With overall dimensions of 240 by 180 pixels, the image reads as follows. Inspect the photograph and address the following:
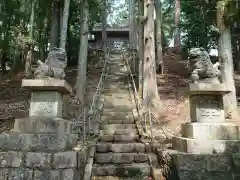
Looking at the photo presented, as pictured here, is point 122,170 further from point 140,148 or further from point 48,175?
point 48,175

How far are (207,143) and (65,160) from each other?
8.19 ft

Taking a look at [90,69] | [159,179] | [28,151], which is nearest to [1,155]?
[28,151]

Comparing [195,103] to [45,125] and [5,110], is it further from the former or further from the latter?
[5,110]

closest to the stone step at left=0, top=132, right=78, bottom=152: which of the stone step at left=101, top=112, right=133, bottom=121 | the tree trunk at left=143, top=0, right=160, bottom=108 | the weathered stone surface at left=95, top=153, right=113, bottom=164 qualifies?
the weathered stone surface at left=95, top=153, right=113, bottom=164

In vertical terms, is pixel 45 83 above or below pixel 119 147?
above

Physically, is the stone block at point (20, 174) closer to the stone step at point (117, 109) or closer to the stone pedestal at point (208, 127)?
the stone pedestal at point (208, 127)

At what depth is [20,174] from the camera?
186 inches

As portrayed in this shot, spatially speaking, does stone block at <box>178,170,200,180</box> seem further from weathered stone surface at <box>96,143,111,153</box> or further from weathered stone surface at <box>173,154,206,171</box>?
weathered stone surface at <box>96,143,111,153</box>

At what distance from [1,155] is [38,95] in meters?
1.22

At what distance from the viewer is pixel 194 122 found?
5.32 meters

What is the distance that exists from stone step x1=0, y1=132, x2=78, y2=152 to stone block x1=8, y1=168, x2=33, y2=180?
354 mm

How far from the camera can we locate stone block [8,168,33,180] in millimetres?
4703

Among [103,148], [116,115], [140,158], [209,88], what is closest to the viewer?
[209,88]

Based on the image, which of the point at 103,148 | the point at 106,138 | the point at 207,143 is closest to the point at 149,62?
the point at 106,138
